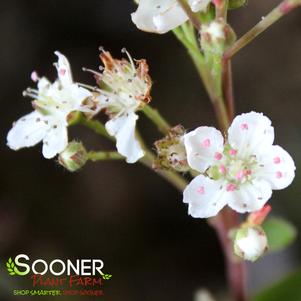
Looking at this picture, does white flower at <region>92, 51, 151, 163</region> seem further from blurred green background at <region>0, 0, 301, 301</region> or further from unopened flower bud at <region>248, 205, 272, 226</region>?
blurred green background at <region>0, 0, 301, 301</region>

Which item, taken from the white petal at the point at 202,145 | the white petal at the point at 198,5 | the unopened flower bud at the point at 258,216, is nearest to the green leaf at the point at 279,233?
the unopened flower bud at the point at 258,216

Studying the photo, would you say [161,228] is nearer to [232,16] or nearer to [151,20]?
[232,16]

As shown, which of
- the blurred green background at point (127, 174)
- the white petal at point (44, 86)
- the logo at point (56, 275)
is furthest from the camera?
the blurred green background at point (127, 174)

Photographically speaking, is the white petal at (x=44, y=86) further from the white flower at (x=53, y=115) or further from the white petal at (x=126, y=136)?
the white petal at (x=126, y=136)

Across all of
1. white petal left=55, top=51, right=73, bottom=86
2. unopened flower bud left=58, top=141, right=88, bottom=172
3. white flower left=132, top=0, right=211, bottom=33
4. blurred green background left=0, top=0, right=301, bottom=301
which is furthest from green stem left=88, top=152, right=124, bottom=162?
blurred green background left=0, top=0, right=301, bottom=301

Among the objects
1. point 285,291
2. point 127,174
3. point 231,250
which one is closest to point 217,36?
point 231,250

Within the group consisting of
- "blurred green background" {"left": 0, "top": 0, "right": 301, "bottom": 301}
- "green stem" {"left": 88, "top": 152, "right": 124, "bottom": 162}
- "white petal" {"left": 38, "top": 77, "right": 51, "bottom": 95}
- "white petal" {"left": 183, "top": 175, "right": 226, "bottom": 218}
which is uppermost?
"blurred green background" {"left": 0, "top": 0, "right": 301, "bottom": 301}
